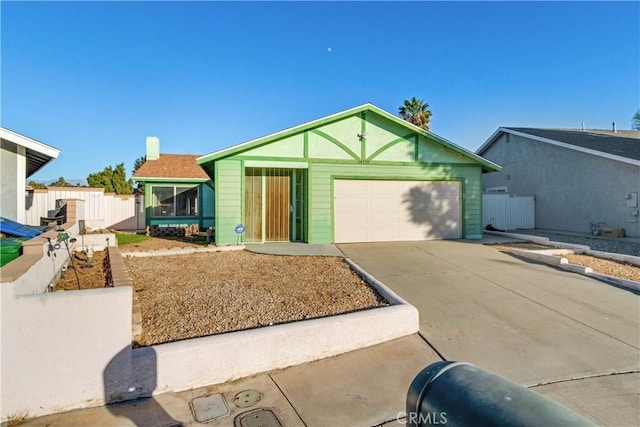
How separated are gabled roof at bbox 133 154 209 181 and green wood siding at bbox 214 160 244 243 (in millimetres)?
6345

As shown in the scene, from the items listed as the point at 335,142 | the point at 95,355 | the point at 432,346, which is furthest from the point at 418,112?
the point at 95,355

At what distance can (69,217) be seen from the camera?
9.50 m

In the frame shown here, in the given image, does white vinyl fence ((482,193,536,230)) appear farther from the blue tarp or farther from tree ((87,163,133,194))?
tree ((87,163,133,194))

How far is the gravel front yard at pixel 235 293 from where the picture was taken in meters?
4.40

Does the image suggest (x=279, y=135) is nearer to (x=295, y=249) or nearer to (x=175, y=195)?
(x=295, y=249)

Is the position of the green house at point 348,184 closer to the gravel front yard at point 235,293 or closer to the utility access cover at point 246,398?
the gravel front yard at point 235,293

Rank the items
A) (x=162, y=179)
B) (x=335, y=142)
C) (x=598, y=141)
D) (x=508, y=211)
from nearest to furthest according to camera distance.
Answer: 1. (x=335, y=142)
2. (x=162, y=179)
3. (x=598, y=141)
4. (x=508, y=211)

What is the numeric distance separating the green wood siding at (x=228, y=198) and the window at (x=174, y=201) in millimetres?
6706

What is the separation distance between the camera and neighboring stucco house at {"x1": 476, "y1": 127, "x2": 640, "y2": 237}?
1381 centimetres

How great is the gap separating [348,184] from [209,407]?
9012 mm

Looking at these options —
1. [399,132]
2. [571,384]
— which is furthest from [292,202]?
[571,384]

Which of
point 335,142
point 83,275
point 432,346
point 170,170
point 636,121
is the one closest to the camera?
point 432,346

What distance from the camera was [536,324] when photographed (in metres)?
4.96

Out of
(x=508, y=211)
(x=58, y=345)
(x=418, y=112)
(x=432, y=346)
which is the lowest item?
(x=432, y=346)
